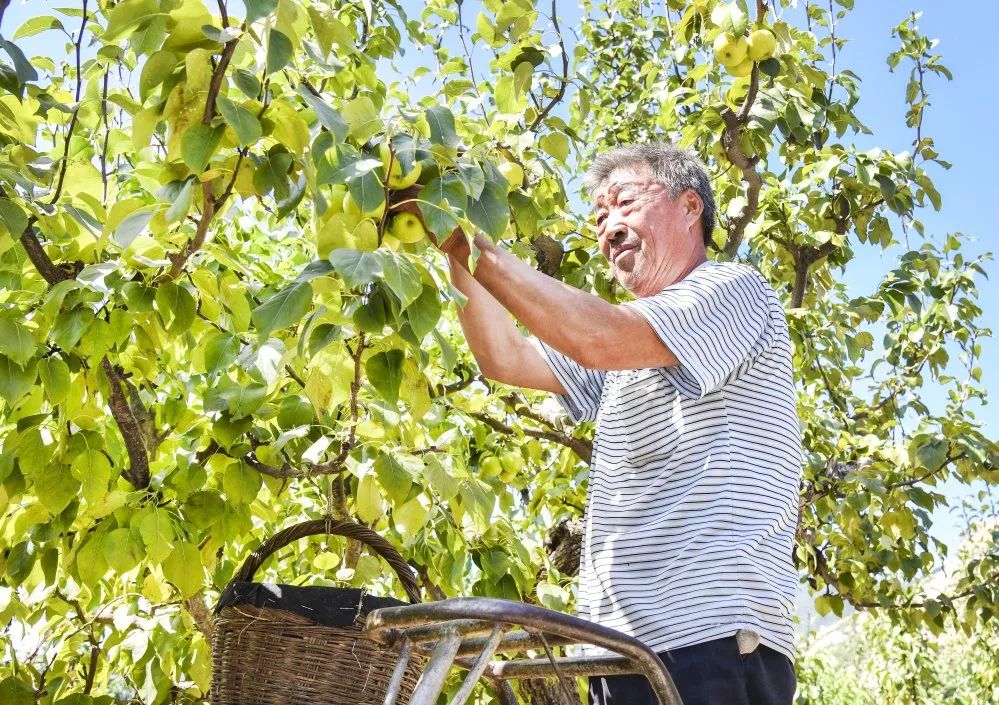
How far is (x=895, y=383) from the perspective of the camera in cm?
438

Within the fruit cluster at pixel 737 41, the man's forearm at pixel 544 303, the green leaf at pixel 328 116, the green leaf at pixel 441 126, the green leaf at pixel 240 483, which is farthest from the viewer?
the fruit cluster at pixel 737 41

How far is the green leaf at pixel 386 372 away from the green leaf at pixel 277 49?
0.43m

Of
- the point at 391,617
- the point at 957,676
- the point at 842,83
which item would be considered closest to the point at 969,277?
the point at 842,83

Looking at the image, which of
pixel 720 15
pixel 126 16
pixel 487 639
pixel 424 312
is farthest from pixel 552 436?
pixel 487 639

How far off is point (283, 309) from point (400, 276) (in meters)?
0.16

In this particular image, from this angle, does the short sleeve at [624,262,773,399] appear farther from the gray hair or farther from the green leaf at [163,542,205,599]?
the green leaf at [163,542,205,599]

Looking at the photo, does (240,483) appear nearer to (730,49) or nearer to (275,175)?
(275,175)

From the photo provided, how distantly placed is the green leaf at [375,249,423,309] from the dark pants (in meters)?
0.62

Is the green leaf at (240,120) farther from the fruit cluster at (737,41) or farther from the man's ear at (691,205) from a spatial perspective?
the fruit cluster at (737,41)

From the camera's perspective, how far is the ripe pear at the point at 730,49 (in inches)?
95.3

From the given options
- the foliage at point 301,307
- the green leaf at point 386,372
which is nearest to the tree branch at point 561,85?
the foliage at point 301,307

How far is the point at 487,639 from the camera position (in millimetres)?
877

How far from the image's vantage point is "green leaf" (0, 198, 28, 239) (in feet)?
4.52

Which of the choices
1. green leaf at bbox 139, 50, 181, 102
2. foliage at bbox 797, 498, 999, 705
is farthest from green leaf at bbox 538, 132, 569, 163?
foliage at bbox 797, 498, 999, 705
